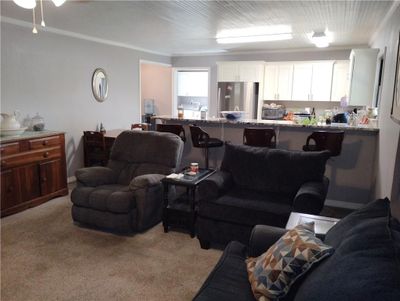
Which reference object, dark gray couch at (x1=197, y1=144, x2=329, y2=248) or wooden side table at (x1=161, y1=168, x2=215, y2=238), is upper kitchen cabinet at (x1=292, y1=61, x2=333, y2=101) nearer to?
dark gray couch at (x1=197, y1=144, x2=329, y2=248)

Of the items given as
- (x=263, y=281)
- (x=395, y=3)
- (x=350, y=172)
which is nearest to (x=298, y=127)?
(x=350, y=172)

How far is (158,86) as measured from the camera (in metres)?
8.50

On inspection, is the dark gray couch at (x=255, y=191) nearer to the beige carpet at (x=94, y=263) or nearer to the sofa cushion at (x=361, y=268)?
the beige carpet at (x=94, y=263)

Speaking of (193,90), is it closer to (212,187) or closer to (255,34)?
(255,34)

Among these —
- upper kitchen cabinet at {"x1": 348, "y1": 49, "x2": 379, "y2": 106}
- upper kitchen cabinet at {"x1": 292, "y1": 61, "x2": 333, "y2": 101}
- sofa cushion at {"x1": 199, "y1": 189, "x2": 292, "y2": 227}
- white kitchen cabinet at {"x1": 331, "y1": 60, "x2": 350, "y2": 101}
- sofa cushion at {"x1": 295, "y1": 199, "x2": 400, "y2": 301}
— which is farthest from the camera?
upper kitchen cabinet at {"x1": 292, "y1": 61, "x2": 333, "y2": 101}

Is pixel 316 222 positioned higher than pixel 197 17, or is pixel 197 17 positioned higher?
pixel 197 17

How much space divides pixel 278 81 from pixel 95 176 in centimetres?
483

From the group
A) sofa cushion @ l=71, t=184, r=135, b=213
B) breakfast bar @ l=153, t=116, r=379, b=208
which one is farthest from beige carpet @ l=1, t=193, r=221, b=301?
breakfast bar @ l=153, t=116, r=379, b=208

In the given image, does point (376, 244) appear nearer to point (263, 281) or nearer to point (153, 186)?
point (263, 281)

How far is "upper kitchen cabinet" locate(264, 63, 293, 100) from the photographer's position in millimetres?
6801

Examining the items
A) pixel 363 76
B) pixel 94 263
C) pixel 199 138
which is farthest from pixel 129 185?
pixel 363 76

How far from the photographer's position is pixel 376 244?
115 centimetres

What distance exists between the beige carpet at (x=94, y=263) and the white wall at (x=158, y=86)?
532cm

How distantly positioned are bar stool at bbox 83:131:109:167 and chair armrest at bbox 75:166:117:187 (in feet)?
5.08
